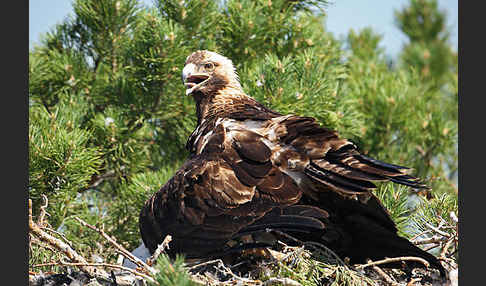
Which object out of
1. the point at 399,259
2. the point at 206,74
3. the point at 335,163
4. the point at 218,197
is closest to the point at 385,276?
the point at 399,259

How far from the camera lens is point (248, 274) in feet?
9.39

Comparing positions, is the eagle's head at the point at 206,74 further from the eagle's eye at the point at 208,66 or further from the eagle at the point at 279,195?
the eagle at the point at 279,195

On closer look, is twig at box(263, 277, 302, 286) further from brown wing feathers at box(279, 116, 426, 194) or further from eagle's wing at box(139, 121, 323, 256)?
brown wing feathers at box(279, 116, 426, 194)

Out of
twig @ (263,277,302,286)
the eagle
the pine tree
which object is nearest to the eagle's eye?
the pine tree

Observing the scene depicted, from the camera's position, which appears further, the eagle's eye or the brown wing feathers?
the eagle's eye

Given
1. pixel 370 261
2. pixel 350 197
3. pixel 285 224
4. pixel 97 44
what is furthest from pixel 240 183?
pixel 97 44

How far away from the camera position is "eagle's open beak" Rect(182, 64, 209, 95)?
3.82 m

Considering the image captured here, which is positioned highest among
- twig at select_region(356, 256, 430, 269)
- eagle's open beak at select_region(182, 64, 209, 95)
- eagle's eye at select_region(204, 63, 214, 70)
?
eagle's eye at select_region(204, 63, 214, 70)

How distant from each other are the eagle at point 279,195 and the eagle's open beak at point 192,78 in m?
0.77

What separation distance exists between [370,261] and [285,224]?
2.05 ft

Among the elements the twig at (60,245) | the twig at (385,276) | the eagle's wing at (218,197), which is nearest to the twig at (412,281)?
the twig at (385,276)

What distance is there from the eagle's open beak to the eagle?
2.52ft

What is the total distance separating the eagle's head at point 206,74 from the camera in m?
3.88

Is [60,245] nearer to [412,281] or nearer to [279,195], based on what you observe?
[279,195]
